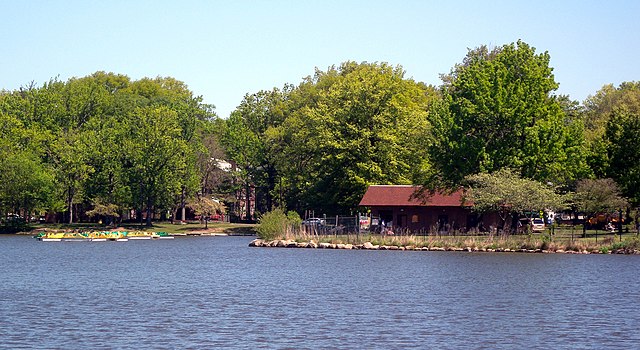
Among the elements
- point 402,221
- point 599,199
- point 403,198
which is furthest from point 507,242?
point 402,221

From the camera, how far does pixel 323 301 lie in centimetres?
4094

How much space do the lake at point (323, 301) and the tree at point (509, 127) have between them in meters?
14.7

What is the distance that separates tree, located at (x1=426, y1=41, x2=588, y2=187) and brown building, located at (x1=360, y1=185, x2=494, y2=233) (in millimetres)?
5514

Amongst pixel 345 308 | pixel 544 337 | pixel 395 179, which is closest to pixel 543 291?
pixel 345 308

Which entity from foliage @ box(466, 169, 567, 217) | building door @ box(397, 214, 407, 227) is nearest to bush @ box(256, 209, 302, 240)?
building door @ box(397, 214, 407, 227)

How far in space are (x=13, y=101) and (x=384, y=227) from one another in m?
59.2

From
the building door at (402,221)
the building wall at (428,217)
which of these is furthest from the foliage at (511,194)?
the building door at (402,221)

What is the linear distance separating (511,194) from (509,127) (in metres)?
8.78

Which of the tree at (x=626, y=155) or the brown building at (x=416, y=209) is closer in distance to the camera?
the tree at (x=626, y=155)

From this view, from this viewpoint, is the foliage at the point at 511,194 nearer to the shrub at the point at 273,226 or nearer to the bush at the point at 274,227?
the bush at the point at 274,227

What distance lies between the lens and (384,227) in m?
88.9

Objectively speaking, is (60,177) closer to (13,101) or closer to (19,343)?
(13,101)

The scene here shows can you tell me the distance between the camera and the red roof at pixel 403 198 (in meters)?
90.3

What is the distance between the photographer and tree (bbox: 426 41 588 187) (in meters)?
80.7
